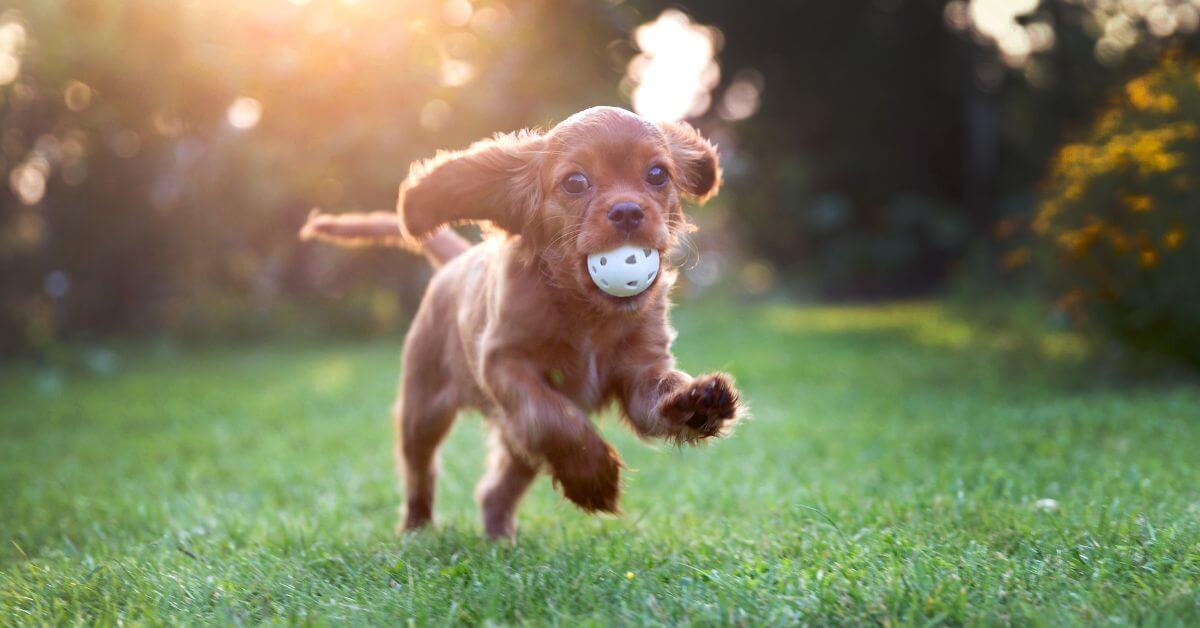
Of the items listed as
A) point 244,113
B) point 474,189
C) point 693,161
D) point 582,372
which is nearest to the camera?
point 582,372

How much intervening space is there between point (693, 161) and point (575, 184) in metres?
0.61

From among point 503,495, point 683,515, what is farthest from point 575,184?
point 683,515

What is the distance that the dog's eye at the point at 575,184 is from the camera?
302 centimetres

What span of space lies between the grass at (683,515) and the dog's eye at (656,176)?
2.55ft

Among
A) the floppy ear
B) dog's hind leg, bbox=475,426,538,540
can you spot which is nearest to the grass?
Answer: dog's hind leg, bbox=475,426,538,540

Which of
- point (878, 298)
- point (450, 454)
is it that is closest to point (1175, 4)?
point (878, 298)

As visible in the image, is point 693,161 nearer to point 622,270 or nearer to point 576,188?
point 576,188

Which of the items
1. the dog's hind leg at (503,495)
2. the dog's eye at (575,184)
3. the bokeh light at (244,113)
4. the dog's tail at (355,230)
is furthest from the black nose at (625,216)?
the bokeh light at (244,113)

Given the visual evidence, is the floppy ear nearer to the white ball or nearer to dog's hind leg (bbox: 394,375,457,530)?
the white ball

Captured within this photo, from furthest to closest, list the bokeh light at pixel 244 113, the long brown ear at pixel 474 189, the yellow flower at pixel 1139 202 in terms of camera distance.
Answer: the bokeh light at pixel 244 113 < the yellow flower at pixel 1139 202 < the long brown ear at pixel 474 189

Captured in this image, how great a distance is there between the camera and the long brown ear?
10.7ft

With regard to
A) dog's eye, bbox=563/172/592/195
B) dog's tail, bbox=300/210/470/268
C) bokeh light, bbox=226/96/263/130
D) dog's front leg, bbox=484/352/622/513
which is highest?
bokeh light, bbox=226/96/263/130

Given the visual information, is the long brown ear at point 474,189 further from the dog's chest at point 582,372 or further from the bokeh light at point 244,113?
the bokeh light at point 244,113

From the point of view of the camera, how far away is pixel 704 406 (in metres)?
2.69
